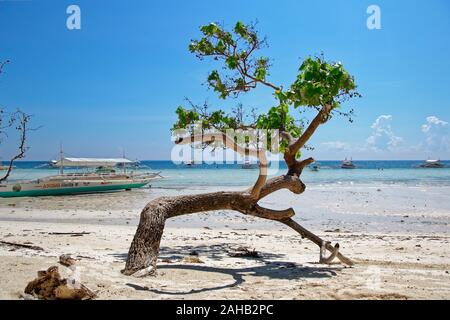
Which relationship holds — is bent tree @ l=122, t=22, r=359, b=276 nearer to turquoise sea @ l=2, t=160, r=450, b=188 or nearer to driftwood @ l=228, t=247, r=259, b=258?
driftwood @ l=228, t=247, r=259, b=258

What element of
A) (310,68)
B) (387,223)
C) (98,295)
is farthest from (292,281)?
(387,223)

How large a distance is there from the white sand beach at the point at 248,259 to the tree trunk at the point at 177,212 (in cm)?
30

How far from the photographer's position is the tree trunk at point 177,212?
274 inches

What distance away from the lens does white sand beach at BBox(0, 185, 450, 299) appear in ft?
19.8

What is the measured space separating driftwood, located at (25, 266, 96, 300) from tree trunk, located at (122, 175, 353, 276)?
1.48 m

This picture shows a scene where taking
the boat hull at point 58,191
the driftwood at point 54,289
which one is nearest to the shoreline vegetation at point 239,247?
the driftwood at point 54,289

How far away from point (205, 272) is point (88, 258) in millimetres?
2502

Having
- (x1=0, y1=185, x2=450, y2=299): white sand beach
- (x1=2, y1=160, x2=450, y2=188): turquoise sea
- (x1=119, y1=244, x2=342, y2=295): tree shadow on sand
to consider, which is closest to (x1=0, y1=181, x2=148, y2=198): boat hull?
(x1=2, y1=160, x2=450, y2=188): turquoise sea

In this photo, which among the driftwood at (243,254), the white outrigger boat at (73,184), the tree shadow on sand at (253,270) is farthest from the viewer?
the white outrigger boat at (73,184)

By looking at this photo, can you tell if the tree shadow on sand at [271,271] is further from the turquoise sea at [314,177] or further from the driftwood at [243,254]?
the turquoise sea at [314,177]

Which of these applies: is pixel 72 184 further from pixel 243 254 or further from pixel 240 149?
pixel 240 149

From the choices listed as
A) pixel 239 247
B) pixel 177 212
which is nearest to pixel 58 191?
pixel 239 247

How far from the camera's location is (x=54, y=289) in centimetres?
515

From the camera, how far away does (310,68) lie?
23.1ft
